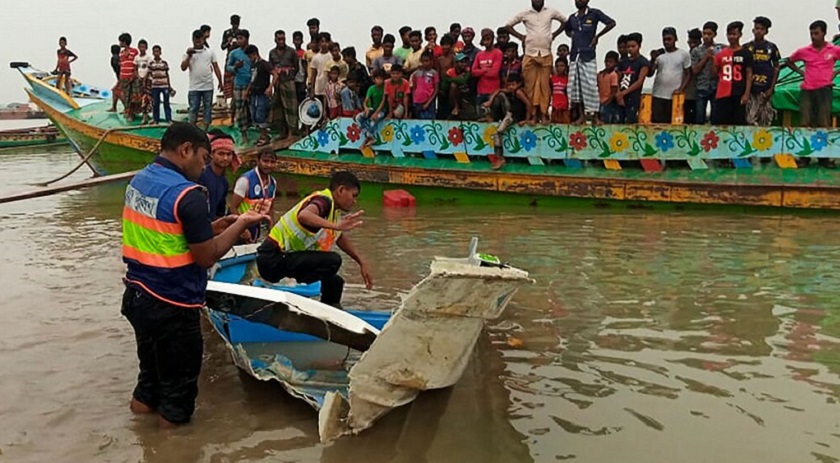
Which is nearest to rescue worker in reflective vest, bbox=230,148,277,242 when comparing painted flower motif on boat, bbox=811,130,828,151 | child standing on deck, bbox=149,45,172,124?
painted flower motif on boat, bbox=811,130,828,151

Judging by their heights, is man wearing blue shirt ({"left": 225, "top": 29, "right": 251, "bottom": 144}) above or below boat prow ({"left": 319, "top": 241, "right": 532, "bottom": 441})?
above

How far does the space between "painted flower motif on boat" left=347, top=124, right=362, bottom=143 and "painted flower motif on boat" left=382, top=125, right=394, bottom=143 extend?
0.39 meters

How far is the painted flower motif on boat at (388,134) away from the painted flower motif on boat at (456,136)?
0.97 meters

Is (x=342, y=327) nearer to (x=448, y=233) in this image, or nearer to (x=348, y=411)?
(x=348, y=411)

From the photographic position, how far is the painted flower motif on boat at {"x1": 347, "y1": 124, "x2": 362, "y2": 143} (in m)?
12.3

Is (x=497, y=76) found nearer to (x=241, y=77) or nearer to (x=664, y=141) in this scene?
(x=664, y=141)

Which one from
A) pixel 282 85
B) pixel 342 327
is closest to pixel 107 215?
pixel 282 85

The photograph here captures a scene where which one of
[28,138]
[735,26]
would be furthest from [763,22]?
[28,138]

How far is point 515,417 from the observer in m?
4.08

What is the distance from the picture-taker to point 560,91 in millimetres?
11250

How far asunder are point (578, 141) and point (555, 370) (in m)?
6.92

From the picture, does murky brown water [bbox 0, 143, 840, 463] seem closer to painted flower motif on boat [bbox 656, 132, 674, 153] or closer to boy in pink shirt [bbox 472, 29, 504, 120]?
painted flower motif on boat [bbox 656, 132, 674, 153]

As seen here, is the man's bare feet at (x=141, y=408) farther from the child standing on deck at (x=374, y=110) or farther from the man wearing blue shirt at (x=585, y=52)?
the child standing on deck at (x=374, y=110)

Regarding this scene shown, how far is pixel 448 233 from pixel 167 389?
603cm
